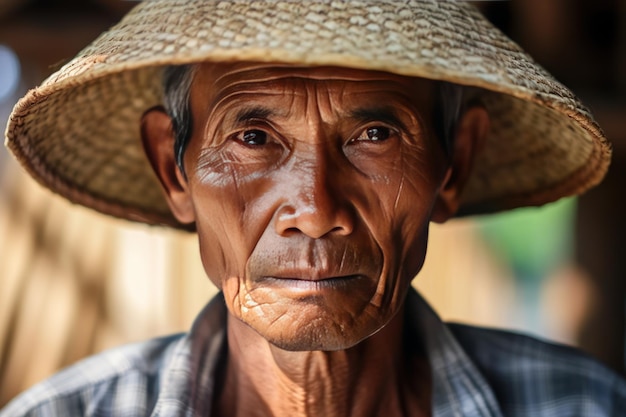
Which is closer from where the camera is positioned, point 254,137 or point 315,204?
point 315,204

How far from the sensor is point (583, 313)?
4.64 metres

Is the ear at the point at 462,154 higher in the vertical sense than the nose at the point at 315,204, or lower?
lower

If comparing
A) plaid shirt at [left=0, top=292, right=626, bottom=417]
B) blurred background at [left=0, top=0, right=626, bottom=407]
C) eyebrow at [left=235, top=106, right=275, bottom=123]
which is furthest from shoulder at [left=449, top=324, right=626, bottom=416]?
blurred background at [left=0, top=0, right=626, bottom=407]

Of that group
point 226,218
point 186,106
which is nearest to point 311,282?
point 226,218

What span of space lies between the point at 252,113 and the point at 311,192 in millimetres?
202

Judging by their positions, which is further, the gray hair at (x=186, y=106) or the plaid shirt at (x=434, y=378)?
the plaid shirt at (x=434, y=378)

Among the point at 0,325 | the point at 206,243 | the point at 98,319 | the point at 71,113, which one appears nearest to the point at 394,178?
the point at 206,243

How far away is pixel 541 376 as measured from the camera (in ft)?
7.40

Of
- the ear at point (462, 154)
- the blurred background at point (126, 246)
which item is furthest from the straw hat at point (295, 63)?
the blurred background at point (126, 246)

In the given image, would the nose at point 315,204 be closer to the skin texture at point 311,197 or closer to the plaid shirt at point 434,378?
the skin texture at point 311,197

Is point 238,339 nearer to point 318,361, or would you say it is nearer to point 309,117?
point 318,361

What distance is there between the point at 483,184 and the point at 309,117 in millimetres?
795

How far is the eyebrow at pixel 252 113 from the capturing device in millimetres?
1760

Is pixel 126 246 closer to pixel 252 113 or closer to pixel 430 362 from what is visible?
pixel 430 362
